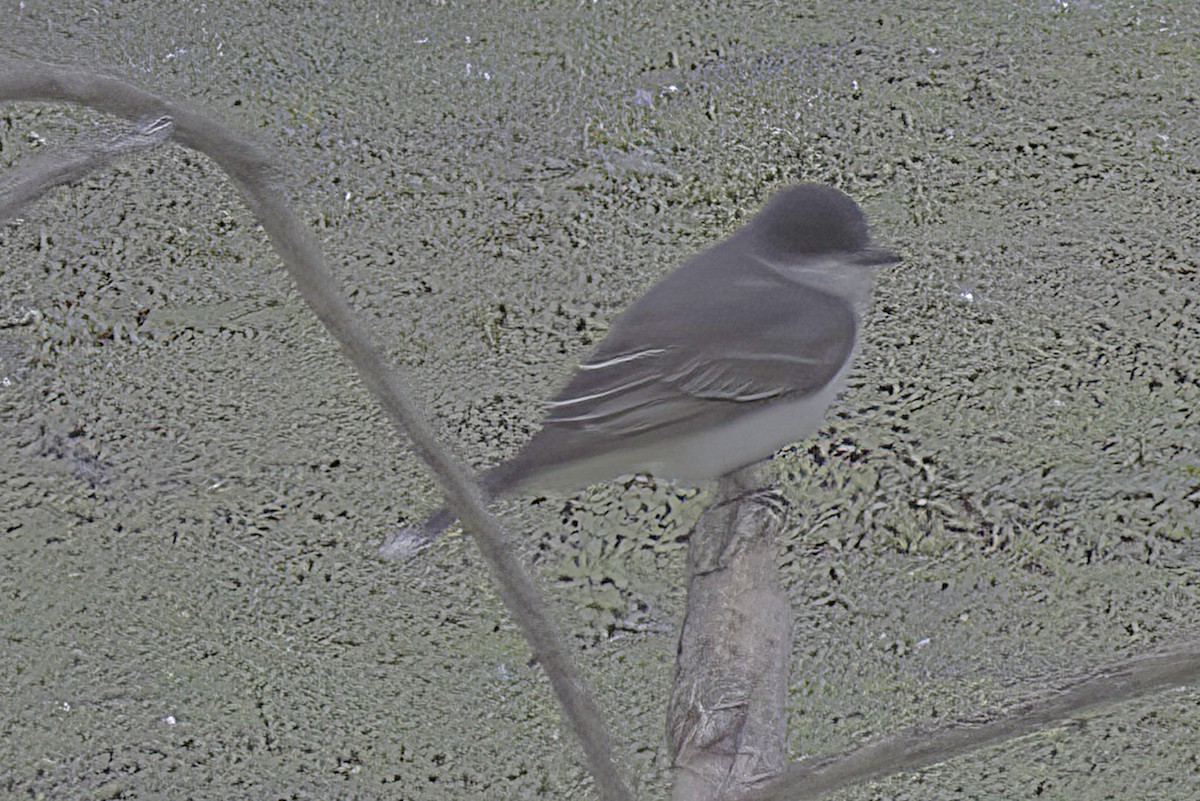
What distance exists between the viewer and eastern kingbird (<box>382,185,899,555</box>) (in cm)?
91

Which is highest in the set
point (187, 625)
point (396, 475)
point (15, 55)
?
point (15, 55)

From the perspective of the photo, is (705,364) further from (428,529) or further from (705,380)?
(428,529)

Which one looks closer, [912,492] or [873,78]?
[912,492]

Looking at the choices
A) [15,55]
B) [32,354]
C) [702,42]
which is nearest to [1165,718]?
[702,42]

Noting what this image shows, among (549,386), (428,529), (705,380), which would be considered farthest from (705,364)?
(428,529)

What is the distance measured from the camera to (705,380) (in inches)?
35.9

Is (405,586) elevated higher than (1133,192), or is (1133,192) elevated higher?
(1133,192)

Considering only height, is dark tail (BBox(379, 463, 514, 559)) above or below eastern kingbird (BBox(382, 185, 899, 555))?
below

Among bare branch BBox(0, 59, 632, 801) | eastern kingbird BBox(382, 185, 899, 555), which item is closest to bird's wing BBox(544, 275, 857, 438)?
eastern kingbird BBox(382, 185, 899, 555)

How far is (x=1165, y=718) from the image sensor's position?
2.89 feet

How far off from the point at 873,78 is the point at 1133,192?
0.89ft

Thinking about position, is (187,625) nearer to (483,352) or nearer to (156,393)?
(156,393)

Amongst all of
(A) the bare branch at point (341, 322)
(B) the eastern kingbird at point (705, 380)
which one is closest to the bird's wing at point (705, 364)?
(B) the eastern kingbird at point (705, 380)

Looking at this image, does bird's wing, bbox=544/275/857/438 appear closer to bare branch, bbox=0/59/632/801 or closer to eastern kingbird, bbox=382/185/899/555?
eastern kingbird, bbox=382/185/899/555
